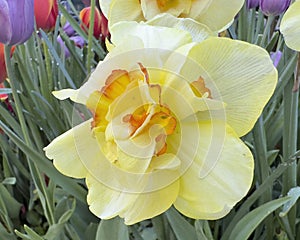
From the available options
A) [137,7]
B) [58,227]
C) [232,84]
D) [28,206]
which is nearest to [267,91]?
[232,84]

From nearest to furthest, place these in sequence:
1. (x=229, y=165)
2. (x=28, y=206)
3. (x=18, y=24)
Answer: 1. (x=229, y=165)
2. (x=18, y=24)
3. (x=28, y=206)

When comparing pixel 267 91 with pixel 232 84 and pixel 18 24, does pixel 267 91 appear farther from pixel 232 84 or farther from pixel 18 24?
pixel 18 24

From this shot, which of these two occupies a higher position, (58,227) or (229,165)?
(229,165)

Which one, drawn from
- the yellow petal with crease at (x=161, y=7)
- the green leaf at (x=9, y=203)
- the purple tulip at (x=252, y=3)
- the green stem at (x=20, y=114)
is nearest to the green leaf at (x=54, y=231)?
the green stem at (x=20, y=114)

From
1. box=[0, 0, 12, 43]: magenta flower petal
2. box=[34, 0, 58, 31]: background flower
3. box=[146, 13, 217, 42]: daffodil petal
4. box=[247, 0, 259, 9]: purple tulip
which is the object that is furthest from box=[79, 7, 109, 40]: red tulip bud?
box=[146, 13, 217, 42]: daffodil petal

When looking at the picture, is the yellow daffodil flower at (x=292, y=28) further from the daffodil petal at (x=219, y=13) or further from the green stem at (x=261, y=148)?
the green stem at (x=261, y=148)

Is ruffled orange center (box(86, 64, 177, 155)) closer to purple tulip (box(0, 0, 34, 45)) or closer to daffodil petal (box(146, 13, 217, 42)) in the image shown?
daffodil petal (box(146, 13, 217, 42))
